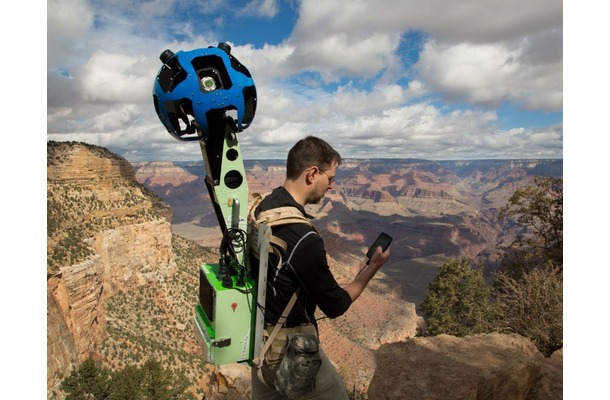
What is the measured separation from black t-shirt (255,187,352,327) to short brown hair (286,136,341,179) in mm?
244

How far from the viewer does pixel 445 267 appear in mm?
22516

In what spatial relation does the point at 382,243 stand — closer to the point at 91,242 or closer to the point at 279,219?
the point at 279,219

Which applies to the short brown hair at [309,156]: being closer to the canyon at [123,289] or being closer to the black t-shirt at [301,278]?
the black t-shirt at [301,278]

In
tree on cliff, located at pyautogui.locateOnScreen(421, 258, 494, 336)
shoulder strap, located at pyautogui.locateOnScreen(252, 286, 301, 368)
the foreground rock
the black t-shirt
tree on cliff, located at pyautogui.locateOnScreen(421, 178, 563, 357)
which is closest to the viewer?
the black t-shirt

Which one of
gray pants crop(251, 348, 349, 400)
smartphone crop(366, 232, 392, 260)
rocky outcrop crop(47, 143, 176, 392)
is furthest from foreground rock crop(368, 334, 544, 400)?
rocky outcrop crop(47, 143, 176, 392)

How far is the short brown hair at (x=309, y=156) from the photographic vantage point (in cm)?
281

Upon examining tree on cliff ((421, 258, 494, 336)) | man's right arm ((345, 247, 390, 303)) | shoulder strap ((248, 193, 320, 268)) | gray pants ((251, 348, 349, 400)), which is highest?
shoulder strap ((248, 193, 320, 268))

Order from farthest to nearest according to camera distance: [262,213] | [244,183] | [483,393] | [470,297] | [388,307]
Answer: [388,307], [470,297], [483,393], [244,183], [262,213]

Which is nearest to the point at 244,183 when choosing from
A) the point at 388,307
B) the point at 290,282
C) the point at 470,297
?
the point at 290,282

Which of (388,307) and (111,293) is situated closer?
(111,293)

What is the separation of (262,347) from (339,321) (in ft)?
143

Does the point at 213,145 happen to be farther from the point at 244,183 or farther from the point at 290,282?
the point at 290,282

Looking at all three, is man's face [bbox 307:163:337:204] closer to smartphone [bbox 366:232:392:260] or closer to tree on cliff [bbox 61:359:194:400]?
smartphone [bbox 366:232:392:260]

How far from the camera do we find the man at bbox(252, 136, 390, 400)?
8.11 ft
